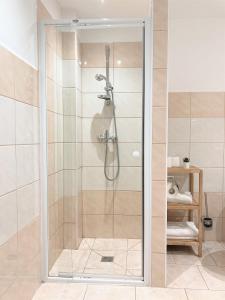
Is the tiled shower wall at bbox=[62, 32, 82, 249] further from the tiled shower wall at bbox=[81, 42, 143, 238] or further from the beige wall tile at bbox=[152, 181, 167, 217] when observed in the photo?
Result: the beige wall tile at bbox=[152, 181, 167, 217]

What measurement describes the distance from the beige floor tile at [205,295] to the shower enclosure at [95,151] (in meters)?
0.33

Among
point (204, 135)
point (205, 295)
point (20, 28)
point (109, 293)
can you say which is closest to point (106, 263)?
point (109, 293)

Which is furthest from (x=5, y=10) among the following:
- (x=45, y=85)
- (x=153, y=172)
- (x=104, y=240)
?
(x=104, y=240)

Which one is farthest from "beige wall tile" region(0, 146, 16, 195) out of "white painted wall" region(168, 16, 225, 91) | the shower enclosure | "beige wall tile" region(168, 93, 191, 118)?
"white painted wall" region(168, 16, 225, 91)

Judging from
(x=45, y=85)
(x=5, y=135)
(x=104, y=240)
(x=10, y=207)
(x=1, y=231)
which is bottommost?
(x=104, y=240)

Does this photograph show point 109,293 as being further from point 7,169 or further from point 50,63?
point 50,63

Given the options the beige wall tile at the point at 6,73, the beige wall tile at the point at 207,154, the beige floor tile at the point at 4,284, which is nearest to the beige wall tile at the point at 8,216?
the beige floor tile at the point at 4,284

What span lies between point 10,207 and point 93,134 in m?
0.96

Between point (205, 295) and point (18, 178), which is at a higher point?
point (18, 178)

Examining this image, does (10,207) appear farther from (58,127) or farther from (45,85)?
(45,85)

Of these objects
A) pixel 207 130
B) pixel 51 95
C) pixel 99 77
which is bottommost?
pixel 207 130

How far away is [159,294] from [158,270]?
163mm

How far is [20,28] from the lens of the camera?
171 centimetres

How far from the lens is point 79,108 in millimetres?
2258
